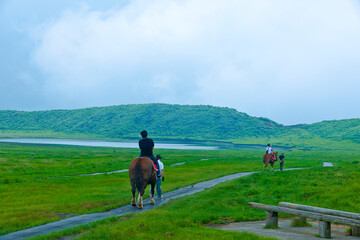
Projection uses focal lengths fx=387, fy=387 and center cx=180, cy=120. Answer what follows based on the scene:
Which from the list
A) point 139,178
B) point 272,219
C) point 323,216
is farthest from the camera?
point 139,178

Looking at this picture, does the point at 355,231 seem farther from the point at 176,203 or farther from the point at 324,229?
the point at 176,203

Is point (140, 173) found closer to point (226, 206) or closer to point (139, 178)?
point (139, 178)

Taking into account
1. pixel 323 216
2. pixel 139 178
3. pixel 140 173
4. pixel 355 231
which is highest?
pixel 140 173

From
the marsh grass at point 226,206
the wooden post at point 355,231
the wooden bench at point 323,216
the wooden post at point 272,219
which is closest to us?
the wooden bench at point 323,216

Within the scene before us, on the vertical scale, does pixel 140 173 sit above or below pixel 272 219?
above

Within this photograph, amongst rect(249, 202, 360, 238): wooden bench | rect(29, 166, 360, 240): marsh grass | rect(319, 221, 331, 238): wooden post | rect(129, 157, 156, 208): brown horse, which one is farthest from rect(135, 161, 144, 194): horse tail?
rect(319, 221, 331, 238): wooden post

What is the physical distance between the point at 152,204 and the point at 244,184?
10.1 m

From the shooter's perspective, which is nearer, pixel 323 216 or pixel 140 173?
pixel 323 216

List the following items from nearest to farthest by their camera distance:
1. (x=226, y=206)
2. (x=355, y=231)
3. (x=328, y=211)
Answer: (x=328, y=211) < (x=355, y=231) < (x=226, y=206)

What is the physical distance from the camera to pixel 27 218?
656 inches

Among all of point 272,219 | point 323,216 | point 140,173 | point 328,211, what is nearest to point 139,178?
point 140,173

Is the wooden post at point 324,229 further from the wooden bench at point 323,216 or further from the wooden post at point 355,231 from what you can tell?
the wooden post at point 355,231

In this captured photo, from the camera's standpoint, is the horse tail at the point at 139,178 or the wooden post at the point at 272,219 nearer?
the wooden post at the point at 272,219

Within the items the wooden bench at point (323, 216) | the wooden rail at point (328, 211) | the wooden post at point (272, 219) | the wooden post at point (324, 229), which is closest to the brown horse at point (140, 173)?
the wooden bench at point (323, 216)
